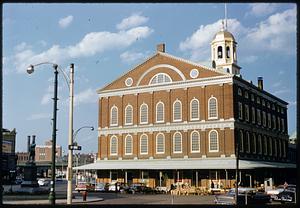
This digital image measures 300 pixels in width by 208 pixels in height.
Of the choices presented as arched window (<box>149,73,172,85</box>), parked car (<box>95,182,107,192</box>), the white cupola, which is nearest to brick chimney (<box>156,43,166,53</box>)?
arched window (<box>149,73,172,85</box>)

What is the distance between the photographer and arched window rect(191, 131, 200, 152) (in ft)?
183

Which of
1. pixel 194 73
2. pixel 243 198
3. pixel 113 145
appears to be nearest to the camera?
pixel 243 198

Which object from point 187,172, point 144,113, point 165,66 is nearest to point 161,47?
point 165,66

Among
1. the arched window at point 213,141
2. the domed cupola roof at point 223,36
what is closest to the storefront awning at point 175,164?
the arched window at point 213,141

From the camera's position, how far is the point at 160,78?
6050cm

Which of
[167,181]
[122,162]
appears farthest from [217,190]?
[122,162]

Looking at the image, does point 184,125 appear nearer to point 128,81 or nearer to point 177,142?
point 177,142

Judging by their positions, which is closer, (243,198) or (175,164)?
(243,198)

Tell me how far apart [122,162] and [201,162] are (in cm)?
1213

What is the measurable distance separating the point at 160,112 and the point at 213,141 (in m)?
8.70

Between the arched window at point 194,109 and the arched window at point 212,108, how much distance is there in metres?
1.66

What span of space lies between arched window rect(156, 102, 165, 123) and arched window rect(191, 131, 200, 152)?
16.5ft

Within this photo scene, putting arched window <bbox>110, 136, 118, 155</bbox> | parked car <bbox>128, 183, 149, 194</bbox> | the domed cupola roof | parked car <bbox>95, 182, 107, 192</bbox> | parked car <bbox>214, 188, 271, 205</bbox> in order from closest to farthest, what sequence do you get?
parked car <bbox>214, 188, 271, 205</bbox>, parked car <bbox>128, 183, 149, 194</bbox>, parked car <bbox>95, 182, 107, 192</bbox>, arched window <bbox>110, 136, 118, 155</bbox>, the domed cupola roof

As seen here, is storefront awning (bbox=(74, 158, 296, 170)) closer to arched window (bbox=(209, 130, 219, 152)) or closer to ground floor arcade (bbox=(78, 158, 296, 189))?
ground floor arcade (bbox=(78, 158, 296, 189))
